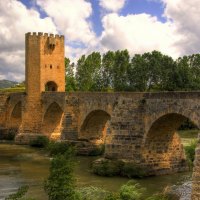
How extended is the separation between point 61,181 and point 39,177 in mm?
10841

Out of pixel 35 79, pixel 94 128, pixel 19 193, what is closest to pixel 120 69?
pixel 35 79

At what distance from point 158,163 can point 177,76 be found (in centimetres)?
2528

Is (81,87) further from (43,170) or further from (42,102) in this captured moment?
(43,170)

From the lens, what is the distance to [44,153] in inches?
1293

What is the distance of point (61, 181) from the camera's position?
1359 cm

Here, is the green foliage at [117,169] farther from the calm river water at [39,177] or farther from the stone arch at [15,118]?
the stone arch at [15,118]

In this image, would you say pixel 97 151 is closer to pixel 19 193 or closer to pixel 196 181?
pixel 196 181

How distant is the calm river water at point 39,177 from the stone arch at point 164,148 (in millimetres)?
659

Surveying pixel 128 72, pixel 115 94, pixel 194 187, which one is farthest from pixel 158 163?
pixel 128 72

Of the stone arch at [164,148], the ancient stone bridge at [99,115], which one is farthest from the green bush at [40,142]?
the stone arch at [164,148]

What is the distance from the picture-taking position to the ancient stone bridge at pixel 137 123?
22.2 m

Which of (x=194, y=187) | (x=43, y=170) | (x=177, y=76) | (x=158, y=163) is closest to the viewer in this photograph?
(x=194, y=187)

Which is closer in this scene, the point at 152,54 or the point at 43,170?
→ the point at 43,170

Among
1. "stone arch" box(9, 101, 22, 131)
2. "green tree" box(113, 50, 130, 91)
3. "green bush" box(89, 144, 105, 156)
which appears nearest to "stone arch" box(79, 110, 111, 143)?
"green bush" box(89, 144, 105, 156)
